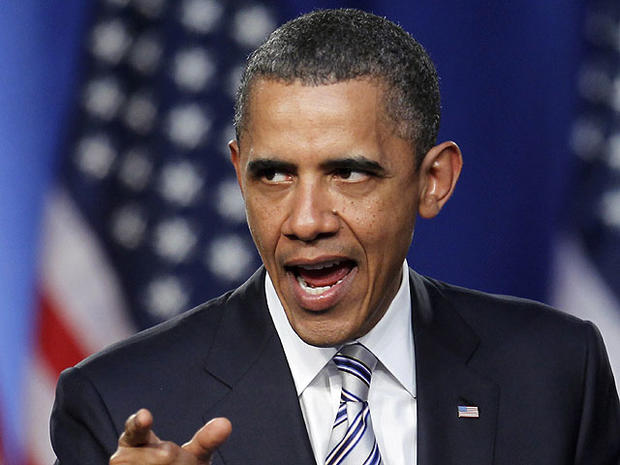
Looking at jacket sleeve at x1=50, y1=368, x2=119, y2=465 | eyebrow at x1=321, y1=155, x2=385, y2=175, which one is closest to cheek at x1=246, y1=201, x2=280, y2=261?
eyebrow at x1=321, y1=155, x2=385, y2=175

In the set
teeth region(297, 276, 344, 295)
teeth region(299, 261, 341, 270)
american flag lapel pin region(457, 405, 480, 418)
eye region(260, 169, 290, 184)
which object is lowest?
american flag lapel pin region(457, 405, 480, 418)

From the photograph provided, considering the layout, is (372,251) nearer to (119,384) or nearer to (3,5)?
(119,384)

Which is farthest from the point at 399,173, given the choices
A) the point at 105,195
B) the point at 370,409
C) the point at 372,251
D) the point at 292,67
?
the point at 105,195

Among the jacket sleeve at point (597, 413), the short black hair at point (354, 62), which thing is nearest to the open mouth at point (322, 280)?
the short black hair at point (354, 62)

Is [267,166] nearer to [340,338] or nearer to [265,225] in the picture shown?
[265,225]

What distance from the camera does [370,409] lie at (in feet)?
6.53

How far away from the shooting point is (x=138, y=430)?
145 cm

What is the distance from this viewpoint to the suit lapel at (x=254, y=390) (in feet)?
6.30

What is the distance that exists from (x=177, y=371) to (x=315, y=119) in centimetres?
59

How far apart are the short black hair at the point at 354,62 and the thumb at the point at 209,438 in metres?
0.62

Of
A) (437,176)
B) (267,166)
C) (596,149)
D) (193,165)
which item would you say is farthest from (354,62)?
(596,149)

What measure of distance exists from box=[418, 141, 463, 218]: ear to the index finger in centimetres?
80

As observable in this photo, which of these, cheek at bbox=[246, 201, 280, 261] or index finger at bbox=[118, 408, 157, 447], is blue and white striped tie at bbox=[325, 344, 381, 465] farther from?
index finger at bbox=[118, 408, 157, 447]

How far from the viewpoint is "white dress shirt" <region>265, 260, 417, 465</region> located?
1980 millimetres
